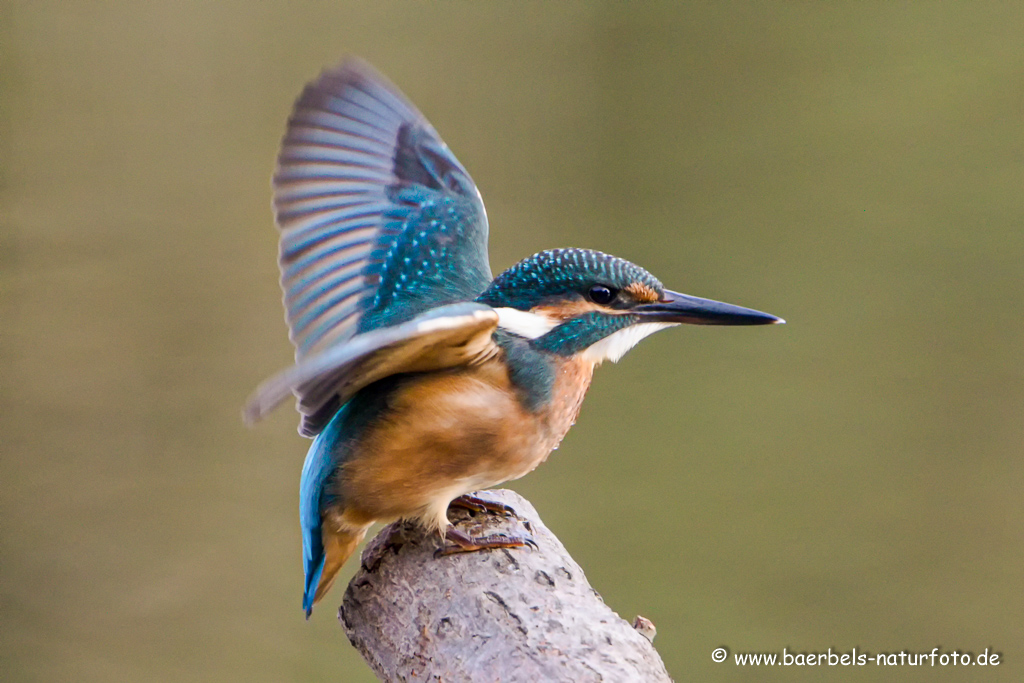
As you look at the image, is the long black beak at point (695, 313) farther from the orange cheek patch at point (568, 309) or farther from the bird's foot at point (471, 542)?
the bird's foot at point (471, 542)

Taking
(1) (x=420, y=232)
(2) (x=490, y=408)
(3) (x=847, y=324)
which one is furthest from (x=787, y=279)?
(2) (x=490, y=408)

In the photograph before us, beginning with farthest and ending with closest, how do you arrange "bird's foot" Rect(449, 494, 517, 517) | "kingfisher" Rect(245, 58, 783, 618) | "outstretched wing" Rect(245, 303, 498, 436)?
"bird's foot" Rect(449, 494, 517, 517) < "kingfisher" Rect(245, 58, 783, 618) < "outstretched wing" Rect(245, 303, 498, 436)

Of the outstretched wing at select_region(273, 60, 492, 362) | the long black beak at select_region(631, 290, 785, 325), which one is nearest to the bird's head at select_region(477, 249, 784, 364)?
the long black beak at select_region(631, 290, 785, 325)

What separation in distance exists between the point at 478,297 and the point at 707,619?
64.0 inches

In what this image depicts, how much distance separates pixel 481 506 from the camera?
143cm

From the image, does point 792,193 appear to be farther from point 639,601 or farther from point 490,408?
point 490,408

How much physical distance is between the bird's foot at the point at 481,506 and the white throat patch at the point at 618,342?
22 centimetres

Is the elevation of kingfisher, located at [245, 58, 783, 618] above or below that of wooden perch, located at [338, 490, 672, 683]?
above

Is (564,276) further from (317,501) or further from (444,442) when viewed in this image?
(317,501)

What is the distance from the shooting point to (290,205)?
151 cm

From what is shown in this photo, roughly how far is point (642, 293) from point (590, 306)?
0.06 m

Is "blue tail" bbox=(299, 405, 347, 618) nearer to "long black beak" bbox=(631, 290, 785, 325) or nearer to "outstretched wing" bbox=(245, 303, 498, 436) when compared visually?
"outstretched wing" bbox=(245, 303, 498, 436)

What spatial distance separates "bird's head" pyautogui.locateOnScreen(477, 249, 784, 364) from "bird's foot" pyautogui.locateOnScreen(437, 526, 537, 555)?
0.73ft

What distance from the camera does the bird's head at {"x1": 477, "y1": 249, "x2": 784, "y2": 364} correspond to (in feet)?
4.31
